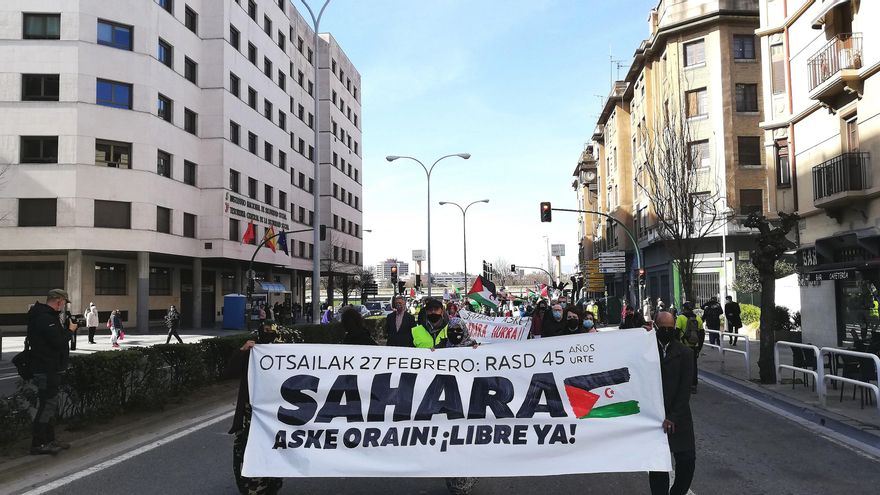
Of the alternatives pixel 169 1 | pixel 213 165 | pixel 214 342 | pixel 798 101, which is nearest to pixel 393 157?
Result: pixel 213 165

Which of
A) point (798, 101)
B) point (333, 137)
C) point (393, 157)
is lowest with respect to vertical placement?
point (798, 101)

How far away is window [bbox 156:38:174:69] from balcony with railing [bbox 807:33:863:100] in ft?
107

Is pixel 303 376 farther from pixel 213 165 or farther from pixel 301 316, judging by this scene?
pixel 301 316

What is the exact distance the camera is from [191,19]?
135ft

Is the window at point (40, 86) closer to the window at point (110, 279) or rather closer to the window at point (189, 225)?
the window at point (110, 279)

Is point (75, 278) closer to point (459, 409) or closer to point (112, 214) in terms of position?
point (112, 214)

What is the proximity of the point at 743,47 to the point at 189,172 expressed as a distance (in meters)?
32.6

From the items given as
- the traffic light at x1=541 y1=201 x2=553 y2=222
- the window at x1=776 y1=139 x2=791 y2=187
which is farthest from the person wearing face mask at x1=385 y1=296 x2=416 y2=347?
the traffic light at x1=541 y1=201 x2=553 y2=222

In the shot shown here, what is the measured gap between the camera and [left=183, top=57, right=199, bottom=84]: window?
1586 inches

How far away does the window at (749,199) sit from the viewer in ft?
112

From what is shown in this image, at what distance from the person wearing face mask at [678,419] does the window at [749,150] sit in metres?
32.5

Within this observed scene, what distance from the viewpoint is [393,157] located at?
45375mm

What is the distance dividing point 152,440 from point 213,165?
1401 inches

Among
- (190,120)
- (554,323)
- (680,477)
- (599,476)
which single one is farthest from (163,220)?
(680,477)
